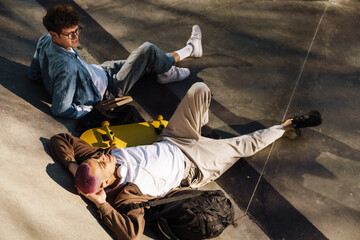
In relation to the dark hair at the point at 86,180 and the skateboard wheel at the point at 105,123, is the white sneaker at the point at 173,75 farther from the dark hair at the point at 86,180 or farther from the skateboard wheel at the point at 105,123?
the dark hair at the point at 86,180

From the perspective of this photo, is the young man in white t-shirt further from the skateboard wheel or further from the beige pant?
the skateboard wheel

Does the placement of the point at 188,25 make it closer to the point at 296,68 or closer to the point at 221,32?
the point at 221,32

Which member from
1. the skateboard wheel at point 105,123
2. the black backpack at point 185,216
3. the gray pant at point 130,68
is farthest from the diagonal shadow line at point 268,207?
the gray pant at point 130,68

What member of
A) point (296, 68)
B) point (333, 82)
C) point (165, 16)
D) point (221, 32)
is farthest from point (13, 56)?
point (333, 82)

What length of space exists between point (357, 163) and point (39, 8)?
14.9ft

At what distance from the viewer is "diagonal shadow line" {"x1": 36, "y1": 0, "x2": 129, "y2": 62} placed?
16.8 ft

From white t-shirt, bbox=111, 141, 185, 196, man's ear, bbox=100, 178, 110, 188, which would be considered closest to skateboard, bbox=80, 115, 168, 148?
white t-shirt, bbox=111, 141, 185, 196

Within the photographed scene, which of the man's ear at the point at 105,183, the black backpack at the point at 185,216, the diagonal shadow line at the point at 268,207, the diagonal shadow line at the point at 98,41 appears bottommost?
the diagonal shadow line at the point at 268,207

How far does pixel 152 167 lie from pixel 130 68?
1.33 meters

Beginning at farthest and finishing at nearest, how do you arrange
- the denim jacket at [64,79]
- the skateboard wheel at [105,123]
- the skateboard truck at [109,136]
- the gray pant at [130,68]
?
the gray pant at [130,68]
the skateboard wheel at [105,123]
the skateboard truck at [109,136]
the denim jacket at [64,79]

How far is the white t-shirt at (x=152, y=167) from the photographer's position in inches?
132

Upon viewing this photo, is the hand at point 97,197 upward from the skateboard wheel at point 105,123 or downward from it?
downward

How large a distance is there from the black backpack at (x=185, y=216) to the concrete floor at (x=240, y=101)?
38 centimetres

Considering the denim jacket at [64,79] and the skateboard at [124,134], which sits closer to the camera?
the denim jacket at [64,79]
